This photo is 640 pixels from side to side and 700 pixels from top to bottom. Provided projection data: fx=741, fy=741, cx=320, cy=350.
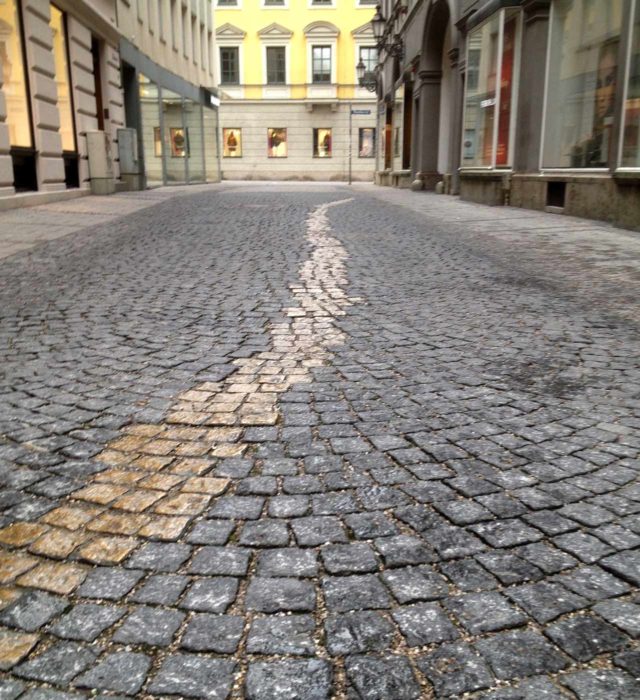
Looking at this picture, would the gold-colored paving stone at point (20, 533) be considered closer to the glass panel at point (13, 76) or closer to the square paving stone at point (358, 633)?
the square paving stone at point (358, 633)

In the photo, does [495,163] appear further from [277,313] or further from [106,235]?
[277,313]

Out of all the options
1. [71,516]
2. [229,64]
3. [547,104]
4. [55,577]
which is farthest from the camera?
[229,64]

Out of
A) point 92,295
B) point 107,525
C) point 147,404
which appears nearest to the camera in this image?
point 107,525

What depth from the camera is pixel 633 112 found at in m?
10.2

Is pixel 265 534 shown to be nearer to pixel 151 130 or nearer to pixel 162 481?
pixel 162 481

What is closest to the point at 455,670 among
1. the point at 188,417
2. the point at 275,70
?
the point at 188,417

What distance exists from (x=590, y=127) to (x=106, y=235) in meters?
7.61

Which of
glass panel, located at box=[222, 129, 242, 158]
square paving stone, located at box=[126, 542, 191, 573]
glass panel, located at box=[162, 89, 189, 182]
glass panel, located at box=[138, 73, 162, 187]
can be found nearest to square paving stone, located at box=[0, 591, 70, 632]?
square paving stone, located at box=[126, 542, 191, 573]

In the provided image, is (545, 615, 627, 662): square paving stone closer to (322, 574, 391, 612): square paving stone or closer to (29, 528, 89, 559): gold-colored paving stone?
(322, 574, 391, 612): square paving stone

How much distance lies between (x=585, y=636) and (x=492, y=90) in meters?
15.2

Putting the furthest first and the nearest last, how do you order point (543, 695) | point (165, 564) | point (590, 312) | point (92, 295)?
point (92, 295) < point (590, 312) < point (165, 564) < point (543, 695)

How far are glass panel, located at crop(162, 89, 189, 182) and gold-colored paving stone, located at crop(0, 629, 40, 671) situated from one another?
28.2m

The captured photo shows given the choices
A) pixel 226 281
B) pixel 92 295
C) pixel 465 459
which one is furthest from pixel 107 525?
pixel 226 281

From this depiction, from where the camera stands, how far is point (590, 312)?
211 inches
